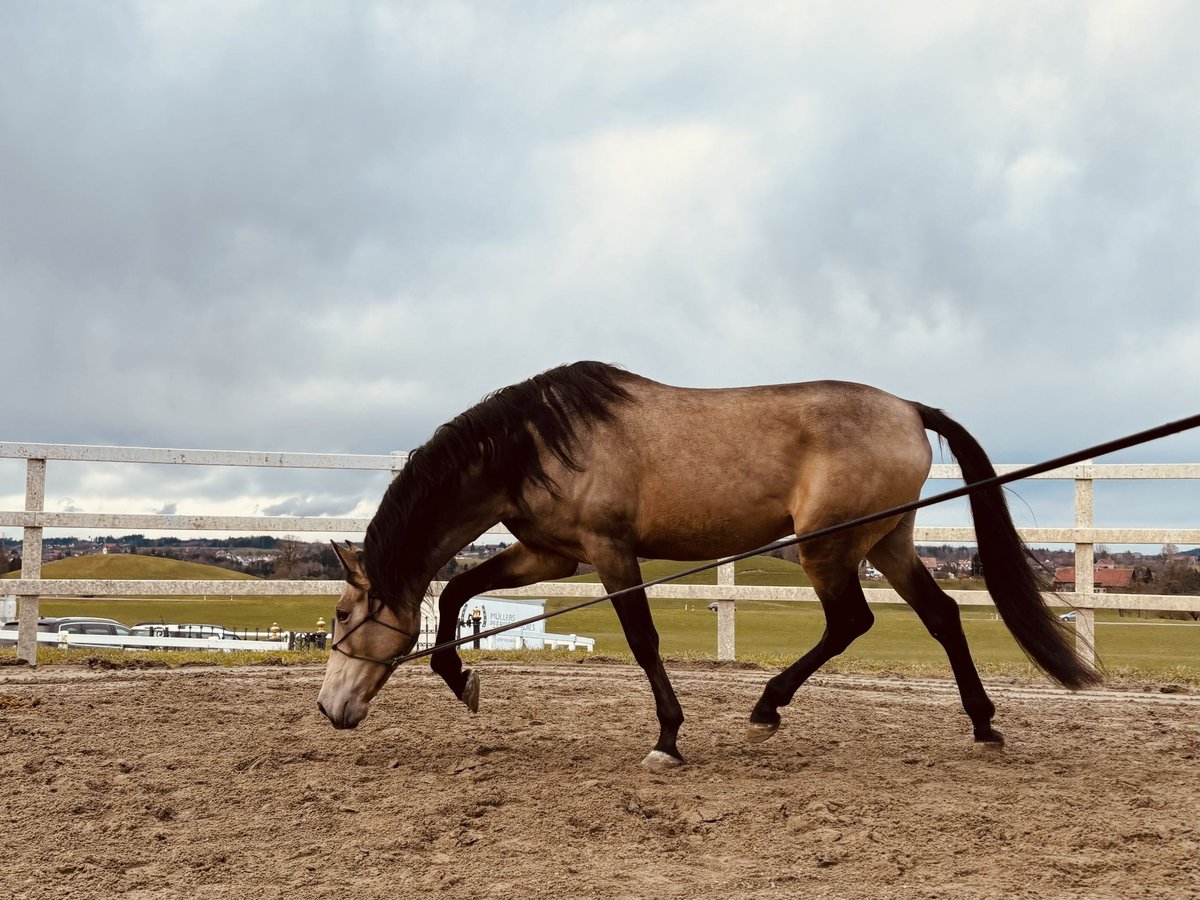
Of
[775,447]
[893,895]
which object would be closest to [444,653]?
[775,447]

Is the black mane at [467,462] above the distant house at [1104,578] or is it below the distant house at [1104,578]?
above

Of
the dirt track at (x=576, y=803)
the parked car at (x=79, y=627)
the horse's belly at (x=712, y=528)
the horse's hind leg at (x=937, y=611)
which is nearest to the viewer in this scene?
the dirt track at (x=576, y=803)

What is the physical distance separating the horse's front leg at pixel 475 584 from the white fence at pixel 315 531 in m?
2.82

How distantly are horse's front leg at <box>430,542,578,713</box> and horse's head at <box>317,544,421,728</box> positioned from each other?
437mm

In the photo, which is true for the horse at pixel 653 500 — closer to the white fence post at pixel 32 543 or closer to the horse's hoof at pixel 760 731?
the horse's hoof at pixel 760 731

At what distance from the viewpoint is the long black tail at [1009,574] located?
4.39m

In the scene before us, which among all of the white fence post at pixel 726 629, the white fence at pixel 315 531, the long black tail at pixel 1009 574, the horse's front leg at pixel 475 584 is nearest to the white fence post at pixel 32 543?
the white fence at pixel 315 531

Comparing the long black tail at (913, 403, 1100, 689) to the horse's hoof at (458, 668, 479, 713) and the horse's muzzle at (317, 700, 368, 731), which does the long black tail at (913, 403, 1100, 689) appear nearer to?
the horse's hoof at (458, 668, 479, 713)

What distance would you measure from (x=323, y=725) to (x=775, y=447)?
2702 millimetres

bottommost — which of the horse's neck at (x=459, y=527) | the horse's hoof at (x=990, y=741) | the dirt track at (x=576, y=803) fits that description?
the dirt track at (x=576, y=803)

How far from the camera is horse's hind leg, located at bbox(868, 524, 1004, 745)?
4367 millimetres

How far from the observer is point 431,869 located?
263cm

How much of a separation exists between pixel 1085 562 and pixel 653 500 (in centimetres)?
592

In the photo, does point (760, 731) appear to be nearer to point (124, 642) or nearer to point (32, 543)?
point (32, 543)
